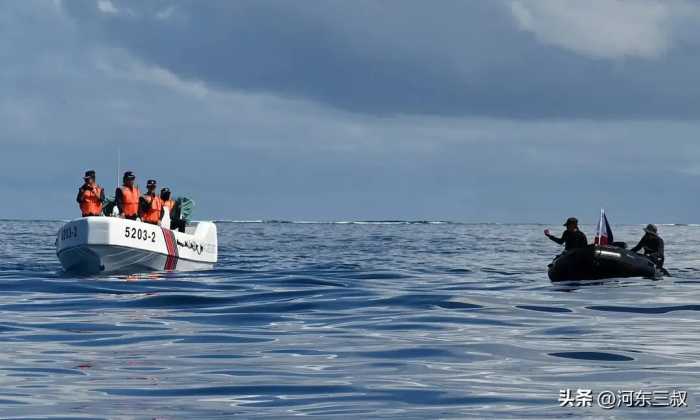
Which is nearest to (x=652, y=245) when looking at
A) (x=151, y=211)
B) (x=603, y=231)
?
(x=603, y=231)

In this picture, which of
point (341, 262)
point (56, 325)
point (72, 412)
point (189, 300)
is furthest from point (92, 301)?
point (341, 262)

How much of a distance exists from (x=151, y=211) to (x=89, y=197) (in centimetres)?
173

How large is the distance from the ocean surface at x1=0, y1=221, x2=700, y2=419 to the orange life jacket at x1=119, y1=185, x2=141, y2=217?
2607mm

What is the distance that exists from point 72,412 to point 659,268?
78.4ft

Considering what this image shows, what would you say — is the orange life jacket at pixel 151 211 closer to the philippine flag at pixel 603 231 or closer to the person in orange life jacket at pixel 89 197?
the person in orange life jacket at pixel 89 197

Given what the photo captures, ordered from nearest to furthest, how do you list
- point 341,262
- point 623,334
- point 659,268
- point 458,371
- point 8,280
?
point 458,371
point 623,334
point 8,280
point 659,268
point 341,262

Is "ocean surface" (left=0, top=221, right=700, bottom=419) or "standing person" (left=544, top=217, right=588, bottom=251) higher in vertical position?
"standing person" (left=544, top=217, right=588, bottom=251)

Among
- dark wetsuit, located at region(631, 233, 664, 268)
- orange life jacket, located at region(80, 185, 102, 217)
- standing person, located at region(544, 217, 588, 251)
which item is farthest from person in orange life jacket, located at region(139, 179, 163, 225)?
dark wetsuit, located at region(631, 233, 664, 268)

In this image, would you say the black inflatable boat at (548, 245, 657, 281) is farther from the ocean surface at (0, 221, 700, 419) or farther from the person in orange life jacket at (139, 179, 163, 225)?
the person in orange life jacket at (139, 179, 163, 225)

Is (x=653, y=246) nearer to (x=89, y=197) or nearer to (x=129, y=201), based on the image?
(x=129, y=201)

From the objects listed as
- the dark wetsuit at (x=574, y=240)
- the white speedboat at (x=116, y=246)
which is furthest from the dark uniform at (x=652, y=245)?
the white speedboat at (x=116, y=246)

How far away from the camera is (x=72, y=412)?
28.6 ft

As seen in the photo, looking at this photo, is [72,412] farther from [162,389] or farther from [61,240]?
[61,240]

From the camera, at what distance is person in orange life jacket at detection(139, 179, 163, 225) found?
93.6 feet
